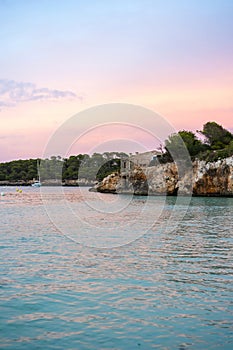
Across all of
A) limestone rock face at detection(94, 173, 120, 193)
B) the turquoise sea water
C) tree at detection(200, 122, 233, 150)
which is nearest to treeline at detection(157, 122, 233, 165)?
tree at detection(200, 122, 233, 150)

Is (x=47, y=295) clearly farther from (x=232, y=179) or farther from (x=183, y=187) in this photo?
(x=183, y=187)

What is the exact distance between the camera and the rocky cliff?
196 ft

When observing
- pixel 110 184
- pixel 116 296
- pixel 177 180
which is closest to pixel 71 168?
pixel 110 184

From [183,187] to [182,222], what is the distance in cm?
3826

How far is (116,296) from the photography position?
10203mm

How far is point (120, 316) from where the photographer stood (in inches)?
348

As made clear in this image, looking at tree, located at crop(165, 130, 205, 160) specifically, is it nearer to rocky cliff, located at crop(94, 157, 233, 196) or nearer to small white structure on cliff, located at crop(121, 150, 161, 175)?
small white structure on cliff, located at crop(121, 150, 161, 175)

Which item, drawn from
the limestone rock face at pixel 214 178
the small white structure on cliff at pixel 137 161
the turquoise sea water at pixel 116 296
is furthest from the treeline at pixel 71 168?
the turquoise sea water at pixel 116 296

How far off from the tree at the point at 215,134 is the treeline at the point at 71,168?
15.8 meters

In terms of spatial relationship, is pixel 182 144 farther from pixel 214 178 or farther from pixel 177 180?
pixel 214 178

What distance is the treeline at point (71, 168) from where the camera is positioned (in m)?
91.9

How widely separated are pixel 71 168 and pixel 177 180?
304 ft

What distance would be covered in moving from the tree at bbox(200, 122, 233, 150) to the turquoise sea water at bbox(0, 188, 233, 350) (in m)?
64.8

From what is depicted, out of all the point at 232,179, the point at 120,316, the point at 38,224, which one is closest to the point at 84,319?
the point at 120,316
